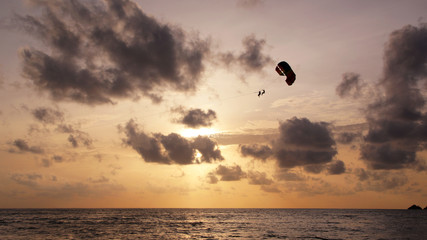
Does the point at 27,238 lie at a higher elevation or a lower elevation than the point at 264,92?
lower

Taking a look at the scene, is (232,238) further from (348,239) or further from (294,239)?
(348,239)

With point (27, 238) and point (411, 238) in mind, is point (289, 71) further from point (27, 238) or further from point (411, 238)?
point (27, 238)

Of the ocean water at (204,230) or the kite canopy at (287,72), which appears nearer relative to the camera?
the kite canopy at (287,72)

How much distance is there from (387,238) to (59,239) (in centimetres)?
5589

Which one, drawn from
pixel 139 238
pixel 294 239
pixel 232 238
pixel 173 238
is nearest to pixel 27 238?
pixel 139 238

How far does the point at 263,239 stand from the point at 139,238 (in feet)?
68.0

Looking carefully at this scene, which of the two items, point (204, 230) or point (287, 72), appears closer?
point (287, 72)

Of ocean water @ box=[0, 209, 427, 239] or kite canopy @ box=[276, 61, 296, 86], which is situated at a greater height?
kite canopy @ box=[276, 61, 296, 86]

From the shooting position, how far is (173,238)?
182ft

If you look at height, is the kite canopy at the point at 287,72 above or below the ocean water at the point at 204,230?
above

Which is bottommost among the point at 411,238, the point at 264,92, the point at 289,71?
the point at 411,238

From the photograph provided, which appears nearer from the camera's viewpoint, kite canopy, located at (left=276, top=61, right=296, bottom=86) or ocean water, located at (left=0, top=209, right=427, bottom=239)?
kite canopy, located at (left=276, top=61, right=296, bottom=86)

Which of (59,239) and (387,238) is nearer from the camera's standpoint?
(59,239)

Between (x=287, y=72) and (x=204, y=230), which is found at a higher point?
(x=287, y=72)
